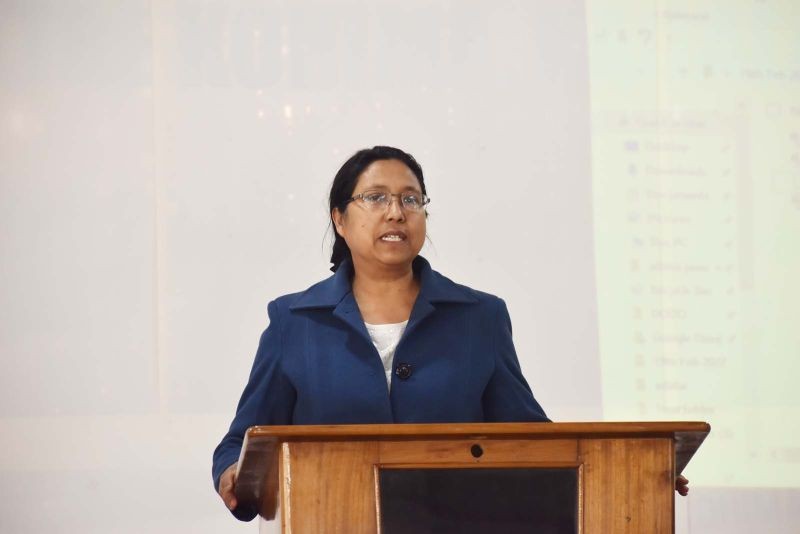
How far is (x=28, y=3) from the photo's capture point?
11.3 ft

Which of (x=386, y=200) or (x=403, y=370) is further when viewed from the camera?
(x=386, y=200)

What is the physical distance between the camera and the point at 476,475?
1535mm

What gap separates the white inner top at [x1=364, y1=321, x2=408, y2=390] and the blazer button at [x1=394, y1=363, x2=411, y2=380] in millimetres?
42

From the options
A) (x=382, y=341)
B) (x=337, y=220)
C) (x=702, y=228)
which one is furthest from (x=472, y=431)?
(x=702, y=228)

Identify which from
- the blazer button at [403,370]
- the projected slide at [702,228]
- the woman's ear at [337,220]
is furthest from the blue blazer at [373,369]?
the projected slide at [702,228]

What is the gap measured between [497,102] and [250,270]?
88 centimetres

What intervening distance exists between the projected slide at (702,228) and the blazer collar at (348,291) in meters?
1.21

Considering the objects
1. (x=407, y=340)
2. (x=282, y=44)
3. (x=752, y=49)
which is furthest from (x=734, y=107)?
(x=407, y=340)

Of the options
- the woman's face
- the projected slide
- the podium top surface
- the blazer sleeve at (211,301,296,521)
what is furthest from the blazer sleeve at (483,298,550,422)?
the projected slide

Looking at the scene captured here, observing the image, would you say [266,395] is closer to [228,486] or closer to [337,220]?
[228,486]

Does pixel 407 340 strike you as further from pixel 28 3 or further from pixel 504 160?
pixel 28 3

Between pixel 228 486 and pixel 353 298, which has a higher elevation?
pixel 353 298

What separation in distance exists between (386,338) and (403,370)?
0.11m

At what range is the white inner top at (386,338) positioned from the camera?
7.08 ft
